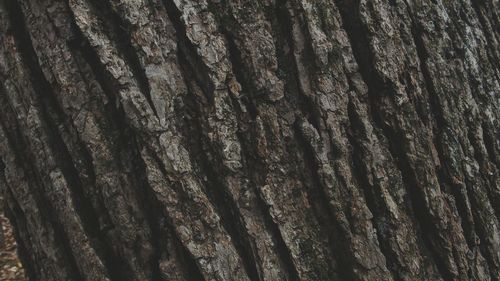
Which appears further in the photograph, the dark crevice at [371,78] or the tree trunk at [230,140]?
the dark crevice at [371,78]

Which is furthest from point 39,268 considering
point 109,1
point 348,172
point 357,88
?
point 357,88

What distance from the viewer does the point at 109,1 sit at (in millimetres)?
1368

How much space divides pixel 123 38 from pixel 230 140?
1.27ft

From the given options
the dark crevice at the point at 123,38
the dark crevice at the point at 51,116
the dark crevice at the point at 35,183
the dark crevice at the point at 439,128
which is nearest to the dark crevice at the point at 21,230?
the dark crevice at the point at 35,183

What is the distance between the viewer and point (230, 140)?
4.62ft

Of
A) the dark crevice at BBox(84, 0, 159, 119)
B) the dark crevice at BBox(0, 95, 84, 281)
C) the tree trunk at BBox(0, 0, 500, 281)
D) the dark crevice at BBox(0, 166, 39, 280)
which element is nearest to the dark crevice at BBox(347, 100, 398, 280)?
the tree trunk at BBox(0, 0, 500, 281)

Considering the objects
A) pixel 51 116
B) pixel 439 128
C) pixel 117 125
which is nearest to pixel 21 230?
pixel 51 116

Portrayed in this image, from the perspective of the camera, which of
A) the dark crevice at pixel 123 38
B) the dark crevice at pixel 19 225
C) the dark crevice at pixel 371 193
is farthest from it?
the dark crevice at pixel 19 225

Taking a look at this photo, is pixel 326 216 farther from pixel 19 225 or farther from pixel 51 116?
pixel 19 225

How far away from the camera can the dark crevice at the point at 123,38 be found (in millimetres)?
1373

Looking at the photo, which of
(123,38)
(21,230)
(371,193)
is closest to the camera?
(123,38)

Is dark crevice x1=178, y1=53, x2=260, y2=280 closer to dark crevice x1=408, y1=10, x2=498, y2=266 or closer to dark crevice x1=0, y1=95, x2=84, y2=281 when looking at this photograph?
dark crevice x1=0, y1=95, x2=84, y2=281

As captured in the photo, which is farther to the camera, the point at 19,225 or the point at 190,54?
the point at 19,225

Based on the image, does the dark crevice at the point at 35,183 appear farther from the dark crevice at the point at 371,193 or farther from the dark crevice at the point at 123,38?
the dark crevice at the point at 371,193
